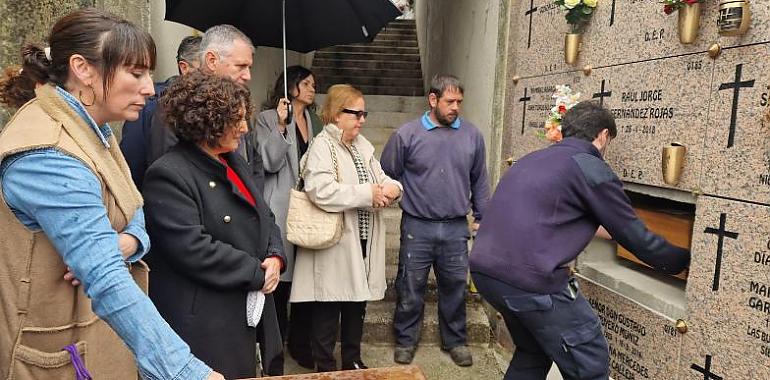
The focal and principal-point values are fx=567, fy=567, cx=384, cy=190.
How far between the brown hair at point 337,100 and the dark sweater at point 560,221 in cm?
113

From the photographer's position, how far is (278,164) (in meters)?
3.04

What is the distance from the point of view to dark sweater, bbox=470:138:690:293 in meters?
2.15

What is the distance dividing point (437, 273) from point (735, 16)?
224 centimetres

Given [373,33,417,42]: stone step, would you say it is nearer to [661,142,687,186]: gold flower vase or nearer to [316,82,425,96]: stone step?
[316,82,425,96]: stone step

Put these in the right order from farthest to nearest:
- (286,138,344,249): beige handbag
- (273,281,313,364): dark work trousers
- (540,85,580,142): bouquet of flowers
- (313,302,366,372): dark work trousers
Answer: (273,281,313,364): dark work trousers → (313,302,366,372): dark work trousers → (286,138,344,249): beige handbag → (540,85,580,142): bouquet of flowers

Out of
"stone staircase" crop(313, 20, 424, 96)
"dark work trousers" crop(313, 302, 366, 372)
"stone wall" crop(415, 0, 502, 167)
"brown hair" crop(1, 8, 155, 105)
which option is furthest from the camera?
"stone staircase" crop(313, 20, 424, 96)

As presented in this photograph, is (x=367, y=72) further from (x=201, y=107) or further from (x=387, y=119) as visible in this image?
(x=201, y=107)

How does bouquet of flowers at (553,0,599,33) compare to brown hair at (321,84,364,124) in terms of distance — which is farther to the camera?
brown hair at (321,84,364,124)

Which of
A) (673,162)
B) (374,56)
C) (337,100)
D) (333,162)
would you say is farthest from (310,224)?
(374,56)

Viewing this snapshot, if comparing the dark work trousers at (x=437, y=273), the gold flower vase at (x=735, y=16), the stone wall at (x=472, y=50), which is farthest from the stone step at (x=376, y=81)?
the gold flower vase at (x=735, y=16)

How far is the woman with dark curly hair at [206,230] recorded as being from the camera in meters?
1.79

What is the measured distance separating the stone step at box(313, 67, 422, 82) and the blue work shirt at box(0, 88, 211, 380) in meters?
8.49

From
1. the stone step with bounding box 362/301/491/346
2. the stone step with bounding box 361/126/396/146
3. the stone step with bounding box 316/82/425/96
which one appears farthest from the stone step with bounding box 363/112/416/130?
the stone step with bounding box 362/301/491/346

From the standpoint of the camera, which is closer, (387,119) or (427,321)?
(427,321)
